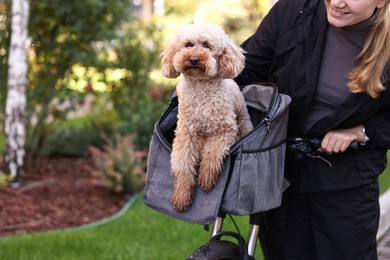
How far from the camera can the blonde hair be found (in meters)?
2.87

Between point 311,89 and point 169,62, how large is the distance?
2.33ft

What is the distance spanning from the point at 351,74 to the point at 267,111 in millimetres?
417

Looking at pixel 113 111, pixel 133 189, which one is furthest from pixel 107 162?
pixel 113 111

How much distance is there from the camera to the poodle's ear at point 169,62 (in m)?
2.72

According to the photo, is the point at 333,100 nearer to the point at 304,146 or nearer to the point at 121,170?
the point at 304,146

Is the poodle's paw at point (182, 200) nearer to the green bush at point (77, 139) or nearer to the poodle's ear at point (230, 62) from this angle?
the poodle's ear at point (230, 62)

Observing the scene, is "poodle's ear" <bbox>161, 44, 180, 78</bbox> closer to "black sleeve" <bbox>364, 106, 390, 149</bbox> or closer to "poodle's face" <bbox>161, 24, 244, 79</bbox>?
"poodle's face" <bbox>161, 24, 244, 79</bbox>

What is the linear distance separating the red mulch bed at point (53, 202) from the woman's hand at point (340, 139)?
3.82 meters

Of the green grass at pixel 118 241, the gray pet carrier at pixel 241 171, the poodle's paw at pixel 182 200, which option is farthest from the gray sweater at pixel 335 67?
the green grass at pixel 118 241

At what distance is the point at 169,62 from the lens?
107 inches

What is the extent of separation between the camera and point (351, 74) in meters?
2.94

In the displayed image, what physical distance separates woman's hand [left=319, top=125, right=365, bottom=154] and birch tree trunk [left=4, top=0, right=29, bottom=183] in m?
4.93

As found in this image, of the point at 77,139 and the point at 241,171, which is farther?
the point at 77,139

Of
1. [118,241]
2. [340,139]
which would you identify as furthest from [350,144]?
[118,241]
